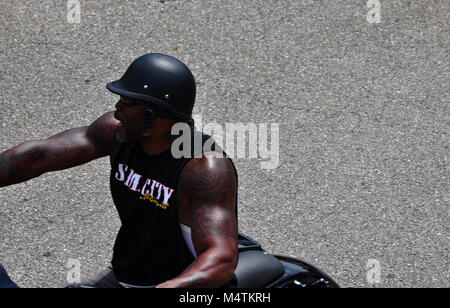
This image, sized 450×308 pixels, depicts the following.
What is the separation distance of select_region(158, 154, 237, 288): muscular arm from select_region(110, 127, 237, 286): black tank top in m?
0.11

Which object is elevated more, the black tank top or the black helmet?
the black helmet

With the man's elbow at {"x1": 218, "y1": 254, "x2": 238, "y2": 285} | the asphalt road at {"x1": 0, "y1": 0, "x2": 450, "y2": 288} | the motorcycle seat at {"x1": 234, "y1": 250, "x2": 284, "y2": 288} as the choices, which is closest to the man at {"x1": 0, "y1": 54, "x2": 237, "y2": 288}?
the man's elbow at {"x1": 218, "y1": 254, "x2": 238, "y2": 285}

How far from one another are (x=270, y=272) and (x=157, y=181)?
0.72m

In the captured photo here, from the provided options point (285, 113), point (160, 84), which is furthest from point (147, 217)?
point (285, 113)

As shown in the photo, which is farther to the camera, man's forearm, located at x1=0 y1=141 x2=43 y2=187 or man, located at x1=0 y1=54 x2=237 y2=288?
man's forearm, located at x1=0 y1=141 x2=43 y2=187

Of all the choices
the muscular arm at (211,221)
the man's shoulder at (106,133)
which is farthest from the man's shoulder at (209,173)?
the man's shoulder at (106,133)

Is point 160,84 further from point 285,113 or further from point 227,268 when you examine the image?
point 285,113

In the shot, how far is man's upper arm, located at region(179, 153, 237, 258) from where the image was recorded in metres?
3.49

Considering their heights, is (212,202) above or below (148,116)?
below

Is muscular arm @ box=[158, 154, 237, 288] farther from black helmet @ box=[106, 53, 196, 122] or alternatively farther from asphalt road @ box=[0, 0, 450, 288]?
asphalt road @ box=[0, 0, 450, 288]

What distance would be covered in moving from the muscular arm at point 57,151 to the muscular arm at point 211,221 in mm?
691

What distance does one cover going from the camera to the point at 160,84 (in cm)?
373

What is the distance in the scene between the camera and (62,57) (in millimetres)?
7844
